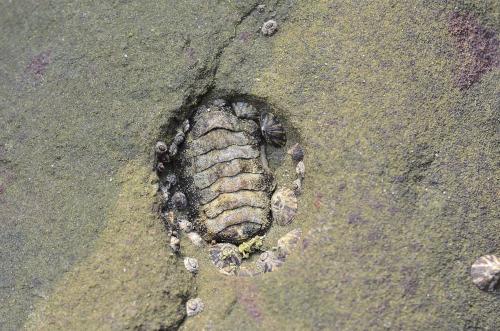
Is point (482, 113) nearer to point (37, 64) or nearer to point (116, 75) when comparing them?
point (116, 75)

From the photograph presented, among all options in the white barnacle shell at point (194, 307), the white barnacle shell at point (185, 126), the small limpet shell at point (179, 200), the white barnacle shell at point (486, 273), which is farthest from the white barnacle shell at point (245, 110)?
the white barnacle shell at point (486, 273)

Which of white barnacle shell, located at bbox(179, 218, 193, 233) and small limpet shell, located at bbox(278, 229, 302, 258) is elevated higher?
small limpet shell, located at bbox(278, 229, 302, 258)

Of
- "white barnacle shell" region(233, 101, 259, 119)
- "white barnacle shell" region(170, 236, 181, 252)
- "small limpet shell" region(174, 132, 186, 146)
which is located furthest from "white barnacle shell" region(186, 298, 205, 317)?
"white barnacle shell" region(233, 101, 259, 119)

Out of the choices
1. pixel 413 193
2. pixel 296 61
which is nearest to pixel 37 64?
pixel 296 61

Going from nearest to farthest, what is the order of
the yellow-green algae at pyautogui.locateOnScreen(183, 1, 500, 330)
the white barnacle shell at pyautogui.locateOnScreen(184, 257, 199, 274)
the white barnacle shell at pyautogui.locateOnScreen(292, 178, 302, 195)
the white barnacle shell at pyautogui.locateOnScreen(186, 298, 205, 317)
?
the yellow-green algae at pyautogui.locateOnScreen(183, 1, 500, 330) → the white barnacle shell at pyautogui.locateOnScreen(186, 298, 205, 317) → the white barnacle shell at pyautogui.locateOnScreen(184, 257, 199, 274) → the white barnacle shell at pyautogui.locateOnScreen(292, 178, 302, 195)

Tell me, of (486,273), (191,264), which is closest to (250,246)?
(191,264)

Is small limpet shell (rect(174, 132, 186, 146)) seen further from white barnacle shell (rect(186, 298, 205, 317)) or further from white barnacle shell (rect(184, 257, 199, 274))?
white barnacle shell (rect(186, 298, 205, 317))

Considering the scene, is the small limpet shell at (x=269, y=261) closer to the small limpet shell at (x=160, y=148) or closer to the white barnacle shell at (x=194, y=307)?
the white barnacle shell at (x=194, y=307)
